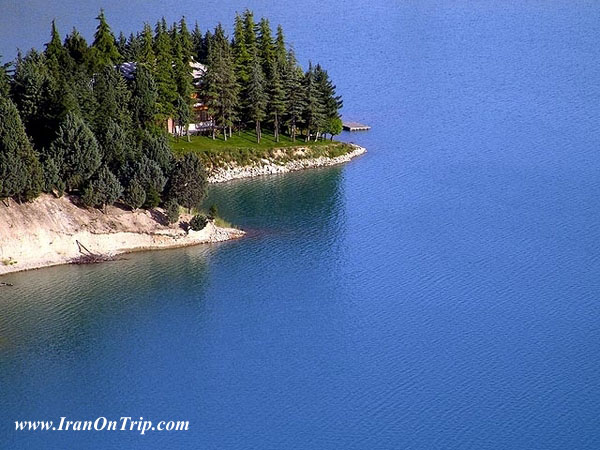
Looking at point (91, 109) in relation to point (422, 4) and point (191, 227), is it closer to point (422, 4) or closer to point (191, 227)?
point (191, 227)

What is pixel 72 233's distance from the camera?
63062 mm

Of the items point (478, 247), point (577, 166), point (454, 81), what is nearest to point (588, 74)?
point (454, 81)

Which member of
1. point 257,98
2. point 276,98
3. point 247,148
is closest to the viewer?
point 247,148

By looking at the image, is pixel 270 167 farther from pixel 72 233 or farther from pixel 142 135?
pixel 72 233

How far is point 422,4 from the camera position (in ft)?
550

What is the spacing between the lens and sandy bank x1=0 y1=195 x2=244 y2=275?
61.4 metres

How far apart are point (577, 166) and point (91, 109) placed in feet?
115

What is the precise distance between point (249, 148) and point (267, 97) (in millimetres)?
4846

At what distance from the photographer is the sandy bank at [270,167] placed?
79.9 m

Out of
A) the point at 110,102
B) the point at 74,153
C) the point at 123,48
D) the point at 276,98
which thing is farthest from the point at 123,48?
the point at 74,153

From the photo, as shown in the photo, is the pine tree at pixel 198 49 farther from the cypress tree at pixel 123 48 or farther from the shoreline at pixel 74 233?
the shoreline at pixel 74 233

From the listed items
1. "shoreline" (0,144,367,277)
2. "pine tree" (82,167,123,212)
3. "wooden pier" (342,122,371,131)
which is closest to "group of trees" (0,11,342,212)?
"pine tree" (82,167,123,212)

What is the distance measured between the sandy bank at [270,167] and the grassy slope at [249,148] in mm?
394

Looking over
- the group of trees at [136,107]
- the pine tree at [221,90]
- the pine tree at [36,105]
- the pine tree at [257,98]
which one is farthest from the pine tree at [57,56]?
the pine tree at [257,98]
